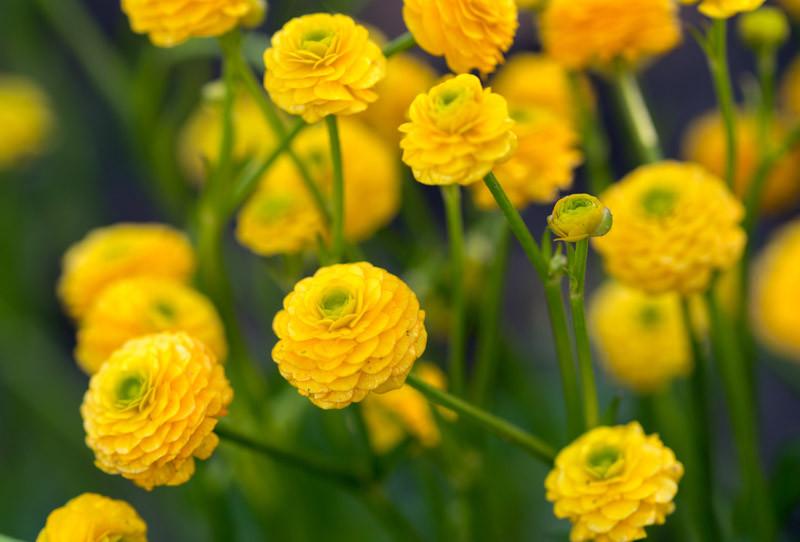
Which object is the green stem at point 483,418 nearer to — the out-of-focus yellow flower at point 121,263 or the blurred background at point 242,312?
the blurred background at point 242,312

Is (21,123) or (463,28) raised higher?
(463,28)

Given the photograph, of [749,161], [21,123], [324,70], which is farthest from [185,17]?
[21,123]

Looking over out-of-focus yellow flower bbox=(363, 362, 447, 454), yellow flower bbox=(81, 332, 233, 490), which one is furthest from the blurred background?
yellow flower bbox=(81, 332, 233, 490)

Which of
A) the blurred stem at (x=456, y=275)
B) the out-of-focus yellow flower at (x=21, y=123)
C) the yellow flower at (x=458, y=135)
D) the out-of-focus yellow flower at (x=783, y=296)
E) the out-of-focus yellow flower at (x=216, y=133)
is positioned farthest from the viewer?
the out-of-focus yellow flower at (x=21, y=123)

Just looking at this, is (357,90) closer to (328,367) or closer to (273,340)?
(328,367)

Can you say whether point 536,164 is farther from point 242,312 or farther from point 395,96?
point 242,312

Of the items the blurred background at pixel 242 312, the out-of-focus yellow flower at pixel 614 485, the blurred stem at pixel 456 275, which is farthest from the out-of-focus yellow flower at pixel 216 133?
the out-of-focus yellow flower at pixel 614 485
